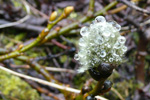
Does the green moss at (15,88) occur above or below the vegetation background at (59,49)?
below

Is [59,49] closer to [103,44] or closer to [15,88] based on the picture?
[15,88]

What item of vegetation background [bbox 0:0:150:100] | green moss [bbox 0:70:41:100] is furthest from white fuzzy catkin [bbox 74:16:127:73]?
green moss [bbox 0:70:41:100]

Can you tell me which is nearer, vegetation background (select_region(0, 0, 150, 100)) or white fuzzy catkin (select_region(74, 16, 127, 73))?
white fuzzy catkin (select_region(74, 16, 127, 73))

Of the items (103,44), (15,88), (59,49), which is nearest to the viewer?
(103,44)

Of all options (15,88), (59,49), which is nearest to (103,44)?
(15,88)

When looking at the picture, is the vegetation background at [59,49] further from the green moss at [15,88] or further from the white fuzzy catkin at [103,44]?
the white fuzzy catkin at [103,44]

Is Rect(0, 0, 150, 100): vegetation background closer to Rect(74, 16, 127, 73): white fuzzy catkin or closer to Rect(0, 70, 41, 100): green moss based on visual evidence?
Rect(0, 70, 41, 100): green moss

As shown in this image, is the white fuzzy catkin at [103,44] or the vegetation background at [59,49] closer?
the white fuzzy catkin at [103,44]

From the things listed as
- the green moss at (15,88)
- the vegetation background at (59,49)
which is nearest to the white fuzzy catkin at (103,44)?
the vegetation background at (59,49)

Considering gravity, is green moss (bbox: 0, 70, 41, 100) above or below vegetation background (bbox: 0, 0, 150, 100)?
below
